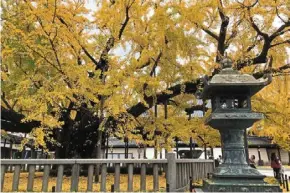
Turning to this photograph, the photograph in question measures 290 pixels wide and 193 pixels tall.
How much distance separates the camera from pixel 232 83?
6.09 m

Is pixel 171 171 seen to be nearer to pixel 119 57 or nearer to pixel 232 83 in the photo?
pixel 232 83

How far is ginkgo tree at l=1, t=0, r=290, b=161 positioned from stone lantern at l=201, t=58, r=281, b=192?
8.62 ft

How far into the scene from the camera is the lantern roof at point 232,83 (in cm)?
610

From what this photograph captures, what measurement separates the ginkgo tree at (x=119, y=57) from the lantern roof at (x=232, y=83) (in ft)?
8.17

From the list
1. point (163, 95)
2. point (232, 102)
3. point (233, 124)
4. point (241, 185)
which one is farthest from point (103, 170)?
point (163, 95)

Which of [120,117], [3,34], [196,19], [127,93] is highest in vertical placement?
[196,19]

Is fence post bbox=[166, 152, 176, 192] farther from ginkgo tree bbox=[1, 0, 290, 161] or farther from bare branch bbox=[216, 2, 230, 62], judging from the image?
bare branch bbox=[216, 2, 230, 62]

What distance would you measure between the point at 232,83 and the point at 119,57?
429cm

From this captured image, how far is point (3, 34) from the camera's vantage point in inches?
331

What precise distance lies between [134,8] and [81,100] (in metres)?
3.91

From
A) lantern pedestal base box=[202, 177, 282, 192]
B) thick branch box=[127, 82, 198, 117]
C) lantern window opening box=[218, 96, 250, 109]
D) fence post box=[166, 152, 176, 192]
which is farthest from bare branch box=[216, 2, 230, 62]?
lantern pedestal base box=[202, 177, 282, 192]

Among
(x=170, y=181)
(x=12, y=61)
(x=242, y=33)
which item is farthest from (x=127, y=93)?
(x=242, y=33)

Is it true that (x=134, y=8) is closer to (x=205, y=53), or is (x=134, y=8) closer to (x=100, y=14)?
(x=100, y=14)

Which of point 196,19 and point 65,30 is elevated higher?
point 196,19
